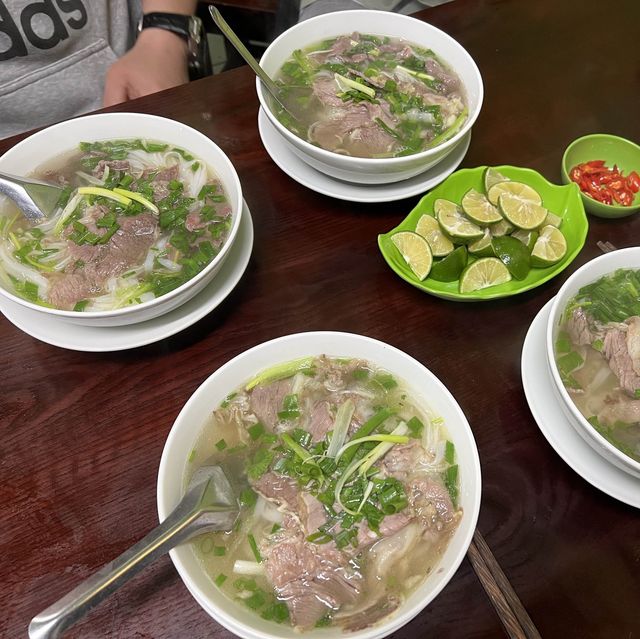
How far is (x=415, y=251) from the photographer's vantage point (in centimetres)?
170

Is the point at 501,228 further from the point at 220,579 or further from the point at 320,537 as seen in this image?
the point at 220,579

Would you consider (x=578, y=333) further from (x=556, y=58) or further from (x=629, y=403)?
(x=556, y=58)

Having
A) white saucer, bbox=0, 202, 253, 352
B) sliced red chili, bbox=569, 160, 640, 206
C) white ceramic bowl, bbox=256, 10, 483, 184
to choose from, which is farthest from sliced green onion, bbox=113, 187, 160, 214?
sliced red chili, bbox=569, 160, 640, 206

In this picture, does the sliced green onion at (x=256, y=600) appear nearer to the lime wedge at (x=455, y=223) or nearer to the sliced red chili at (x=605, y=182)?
the lime wedge at (x=455, y=223)

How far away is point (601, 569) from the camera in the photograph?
1338mm

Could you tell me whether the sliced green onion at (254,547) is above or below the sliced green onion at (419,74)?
below

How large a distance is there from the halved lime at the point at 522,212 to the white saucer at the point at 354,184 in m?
0.23

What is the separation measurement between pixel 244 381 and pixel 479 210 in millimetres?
967

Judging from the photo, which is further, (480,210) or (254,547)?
(480,210)

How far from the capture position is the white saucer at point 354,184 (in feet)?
6.02

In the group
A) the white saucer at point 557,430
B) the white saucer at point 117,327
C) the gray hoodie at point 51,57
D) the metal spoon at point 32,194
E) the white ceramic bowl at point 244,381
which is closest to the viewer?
A: the white ceramic bowl at point 244,381

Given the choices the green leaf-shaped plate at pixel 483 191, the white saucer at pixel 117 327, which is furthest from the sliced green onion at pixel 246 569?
the green leaf-shaped plate at pixel 483 191

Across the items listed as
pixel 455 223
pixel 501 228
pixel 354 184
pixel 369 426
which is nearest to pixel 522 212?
pixel 501 228

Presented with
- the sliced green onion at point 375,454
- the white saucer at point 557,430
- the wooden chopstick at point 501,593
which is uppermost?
the sliced green onion at point 375,454
